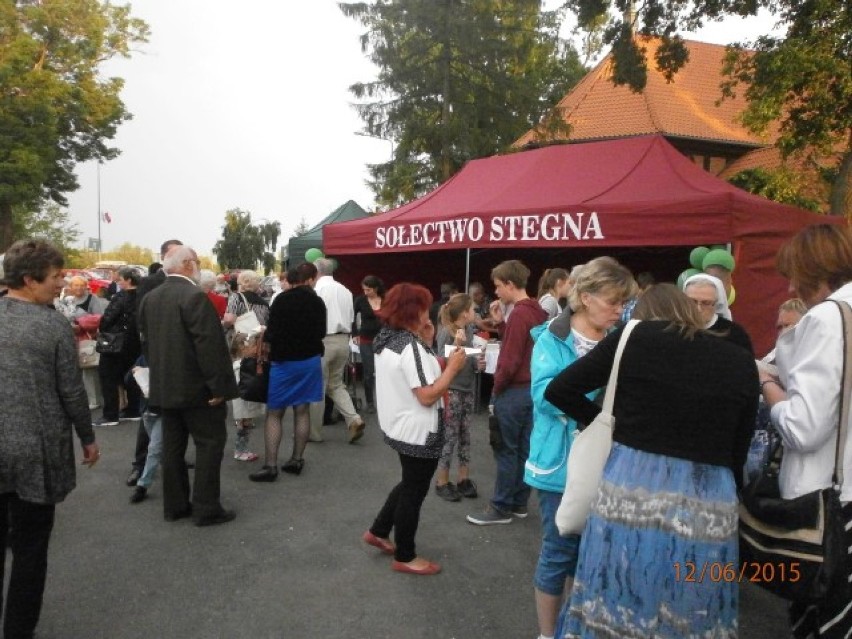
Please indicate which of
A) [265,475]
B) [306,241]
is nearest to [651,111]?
[306,241]

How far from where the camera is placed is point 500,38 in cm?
1862

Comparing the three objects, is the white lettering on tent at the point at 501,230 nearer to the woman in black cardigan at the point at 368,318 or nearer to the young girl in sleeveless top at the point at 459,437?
the woman in black cardigan at the point at 368,318

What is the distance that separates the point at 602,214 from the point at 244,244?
4975 centimetres

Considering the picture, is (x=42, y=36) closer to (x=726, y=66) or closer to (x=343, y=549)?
(x=726, y=66)

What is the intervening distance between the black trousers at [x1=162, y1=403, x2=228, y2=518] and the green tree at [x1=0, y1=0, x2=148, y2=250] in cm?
2487

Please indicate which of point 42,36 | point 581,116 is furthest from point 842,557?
point 42,36

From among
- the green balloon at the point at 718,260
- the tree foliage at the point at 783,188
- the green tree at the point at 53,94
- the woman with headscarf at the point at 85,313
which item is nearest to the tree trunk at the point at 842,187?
the tree foliage at the point at 783,188

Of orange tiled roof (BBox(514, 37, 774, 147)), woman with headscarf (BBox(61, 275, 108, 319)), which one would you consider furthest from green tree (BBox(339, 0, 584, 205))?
woman with headscarf (BBox(61, 275, 108, 319))

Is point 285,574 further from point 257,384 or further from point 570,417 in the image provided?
point 570,417

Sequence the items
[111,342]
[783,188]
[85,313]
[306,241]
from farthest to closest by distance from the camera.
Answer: [306,241], [783,188], [85,313], [111,342]

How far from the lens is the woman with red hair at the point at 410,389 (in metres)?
3.11

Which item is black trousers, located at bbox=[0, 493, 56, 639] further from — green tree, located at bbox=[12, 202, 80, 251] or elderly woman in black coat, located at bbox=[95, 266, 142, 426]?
green tree, located at bbox=[12, 202, 80, 251]

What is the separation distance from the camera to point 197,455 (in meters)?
4.00

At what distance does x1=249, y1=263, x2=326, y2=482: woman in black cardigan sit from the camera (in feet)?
15.9
